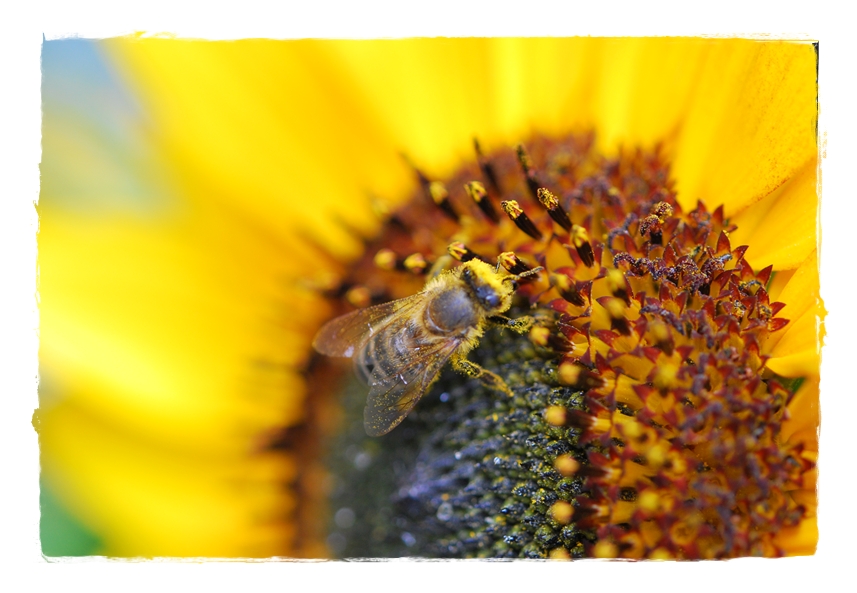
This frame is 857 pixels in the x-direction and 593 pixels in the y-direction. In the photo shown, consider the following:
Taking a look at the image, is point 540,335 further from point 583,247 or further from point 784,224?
point 784,224

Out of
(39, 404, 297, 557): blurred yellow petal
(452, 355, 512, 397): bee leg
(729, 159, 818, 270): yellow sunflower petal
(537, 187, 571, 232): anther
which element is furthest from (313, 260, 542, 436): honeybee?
(39, 404, 297, 557): blurred yellow petal

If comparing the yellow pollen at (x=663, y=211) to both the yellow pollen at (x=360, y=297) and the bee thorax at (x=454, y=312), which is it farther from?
the yellow pollen at (x=360, y=297)

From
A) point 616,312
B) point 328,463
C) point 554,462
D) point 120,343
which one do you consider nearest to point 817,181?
point 616,312

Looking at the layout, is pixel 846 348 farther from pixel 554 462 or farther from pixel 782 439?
pixel 554 462

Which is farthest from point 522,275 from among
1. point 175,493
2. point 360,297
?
point 175,493

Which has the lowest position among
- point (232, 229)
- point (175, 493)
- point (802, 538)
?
point (802, 538)

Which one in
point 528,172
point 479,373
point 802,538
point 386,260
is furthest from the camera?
point 386,260
